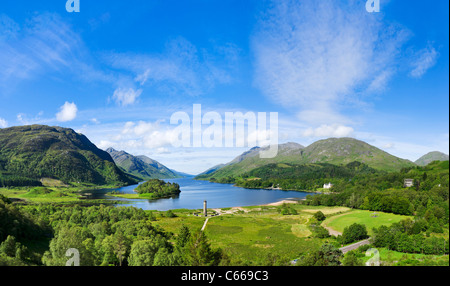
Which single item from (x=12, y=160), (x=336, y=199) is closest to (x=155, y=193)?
(x=336, y=199)

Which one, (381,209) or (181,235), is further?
(381,209)

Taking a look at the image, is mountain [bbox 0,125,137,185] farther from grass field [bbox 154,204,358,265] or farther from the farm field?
grass field [bbox 154,204,358,265]

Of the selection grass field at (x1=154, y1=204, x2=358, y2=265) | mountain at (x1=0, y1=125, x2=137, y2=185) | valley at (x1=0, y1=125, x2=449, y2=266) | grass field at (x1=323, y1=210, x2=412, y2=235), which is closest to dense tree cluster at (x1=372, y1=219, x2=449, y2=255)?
valley at (x1=0, y1=125, x2=449, y2=266)

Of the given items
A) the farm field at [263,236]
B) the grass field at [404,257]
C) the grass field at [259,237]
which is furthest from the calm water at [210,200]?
the grass field at [404,257]

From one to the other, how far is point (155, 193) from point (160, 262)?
106106 millimetres

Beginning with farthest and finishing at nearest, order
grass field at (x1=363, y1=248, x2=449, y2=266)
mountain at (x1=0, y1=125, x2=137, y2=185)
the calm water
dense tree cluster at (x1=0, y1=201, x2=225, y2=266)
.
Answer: mountain at (x1=0, y1=125, x2=137, y2=185) → the calm water → grass field at (x1=363, y1=248, x2=449, y2=266) → dense tree cluster at (x1=0, y1=201, x2=225, y2=266)

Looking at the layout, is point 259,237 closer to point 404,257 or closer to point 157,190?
point 404,257

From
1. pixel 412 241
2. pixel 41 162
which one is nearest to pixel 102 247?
pixel 412 241

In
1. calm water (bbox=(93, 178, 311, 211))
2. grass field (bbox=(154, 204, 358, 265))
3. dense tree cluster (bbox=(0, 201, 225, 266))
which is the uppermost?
dense tree cluster (bbox=(0, 201, 225, 266))

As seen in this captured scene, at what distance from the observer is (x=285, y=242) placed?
36.5 metres

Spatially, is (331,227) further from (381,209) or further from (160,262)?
(160,262)

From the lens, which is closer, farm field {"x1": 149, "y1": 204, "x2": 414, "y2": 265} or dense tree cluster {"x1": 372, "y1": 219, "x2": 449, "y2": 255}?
dense tree cluster {"x1": 372, "y1": 219, "x2": 449, "y2": 255}

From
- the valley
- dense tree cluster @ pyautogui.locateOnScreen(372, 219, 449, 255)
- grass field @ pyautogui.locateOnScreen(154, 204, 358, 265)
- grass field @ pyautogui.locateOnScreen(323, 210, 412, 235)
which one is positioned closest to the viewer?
the valley

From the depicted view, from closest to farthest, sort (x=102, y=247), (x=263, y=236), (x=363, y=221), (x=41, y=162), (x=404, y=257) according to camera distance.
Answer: (x=102, y=247) → (x=404, y=257) → (x=263, y=236) → (x=363, y=221) → (x=41, y=162)
